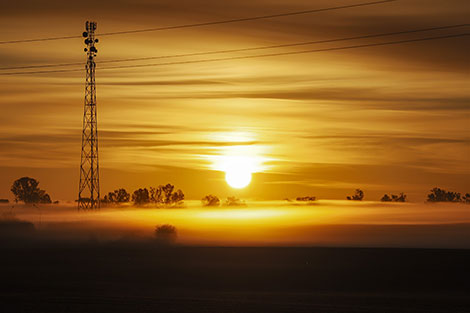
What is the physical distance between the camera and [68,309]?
229 ft

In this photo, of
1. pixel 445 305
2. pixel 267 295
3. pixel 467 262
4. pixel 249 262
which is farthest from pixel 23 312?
pixel 467 262

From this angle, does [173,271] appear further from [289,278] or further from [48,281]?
[48,281]

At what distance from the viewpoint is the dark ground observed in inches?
2938

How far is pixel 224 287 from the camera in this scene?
101 m

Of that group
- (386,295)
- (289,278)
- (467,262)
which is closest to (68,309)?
(386,295)

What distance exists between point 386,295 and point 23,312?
45.4 metres

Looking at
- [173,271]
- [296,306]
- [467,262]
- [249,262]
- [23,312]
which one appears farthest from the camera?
[467,262]

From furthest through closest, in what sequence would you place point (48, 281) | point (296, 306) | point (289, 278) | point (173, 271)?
point (173, 271), point (289, 278), point (48, 281), point (296, 306)

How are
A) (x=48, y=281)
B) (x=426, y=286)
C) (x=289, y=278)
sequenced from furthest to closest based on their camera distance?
(x=289, y=278), (x=426, y=286), (x=48, y=281)

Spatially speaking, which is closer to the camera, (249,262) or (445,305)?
(445,305)

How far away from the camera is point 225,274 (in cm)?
12769

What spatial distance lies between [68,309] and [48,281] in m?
34.8

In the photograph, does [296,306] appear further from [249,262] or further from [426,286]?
[249,262]

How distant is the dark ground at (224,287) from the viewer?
74625 mm
